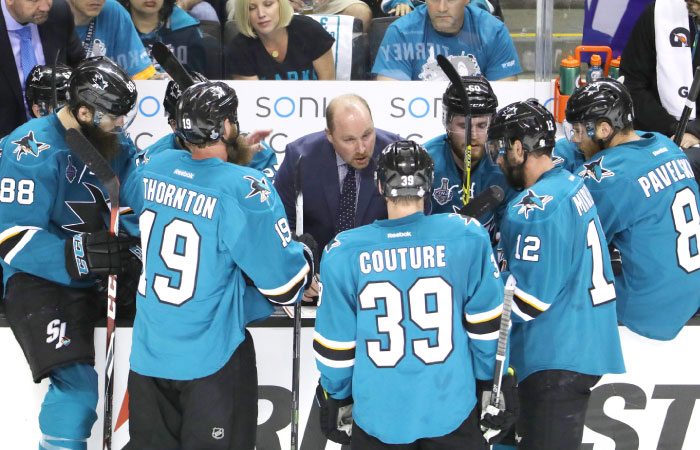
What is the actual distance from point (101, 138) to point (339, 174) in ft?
3.14

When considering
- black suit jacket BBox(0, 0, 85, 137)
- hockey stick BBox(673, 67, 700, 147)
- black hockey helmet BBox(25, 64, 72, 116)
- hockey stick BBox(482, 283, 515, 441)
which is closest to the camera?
hockey stick BBox(482, 283, 515, 441)

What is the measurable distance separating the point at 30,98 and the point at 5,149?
94 cm

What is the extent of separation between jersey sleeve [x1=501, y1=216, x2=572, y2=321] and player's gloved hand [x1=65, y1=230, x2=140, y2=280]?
1.32 metres

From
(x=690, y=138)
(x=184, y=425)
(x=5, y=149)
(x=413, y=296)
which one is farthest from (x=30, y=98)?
(x=690, y=138)

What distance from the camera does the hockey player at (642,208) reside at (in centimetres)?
333

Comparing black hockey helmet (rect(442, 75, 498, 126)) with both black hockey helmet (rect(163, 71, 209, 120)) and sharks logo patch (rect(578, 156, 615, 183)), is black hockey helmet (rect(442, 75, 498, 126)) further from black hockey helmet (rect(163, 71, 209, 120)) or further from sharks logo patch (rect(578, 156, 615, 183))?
black hockey helmet (rect(163, 71, 209, 120))

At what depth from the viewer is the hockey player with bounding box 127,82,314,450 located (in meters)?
2.87

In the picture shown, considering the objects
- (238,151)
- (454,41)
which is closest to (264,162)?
(238,151)

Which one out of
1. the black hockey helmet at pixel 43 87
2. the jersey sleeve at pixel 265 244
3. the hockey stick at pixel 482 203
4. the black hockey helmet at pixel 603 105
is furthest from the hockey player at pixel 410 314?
the black hockey helmet at pixel 43 87

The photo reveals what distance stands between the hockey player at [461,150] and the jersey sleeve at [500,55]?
130 cm

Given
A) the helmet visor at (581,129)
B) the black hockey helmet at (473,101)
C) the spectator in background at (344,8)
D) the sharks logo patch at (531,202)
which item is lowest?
the sharks logo patch at (531,202)

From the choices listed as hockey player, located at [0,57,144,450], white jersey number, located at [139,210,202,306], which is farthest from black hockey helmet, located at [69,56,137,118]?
white jersey number, located at [139,210,202,306]

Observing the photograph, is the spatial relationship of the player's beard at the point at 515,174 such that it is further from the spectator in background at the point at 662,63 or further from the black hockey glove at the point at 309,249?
the spectator in background at the point at 662,63

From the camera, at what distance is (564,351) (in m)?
3.04
